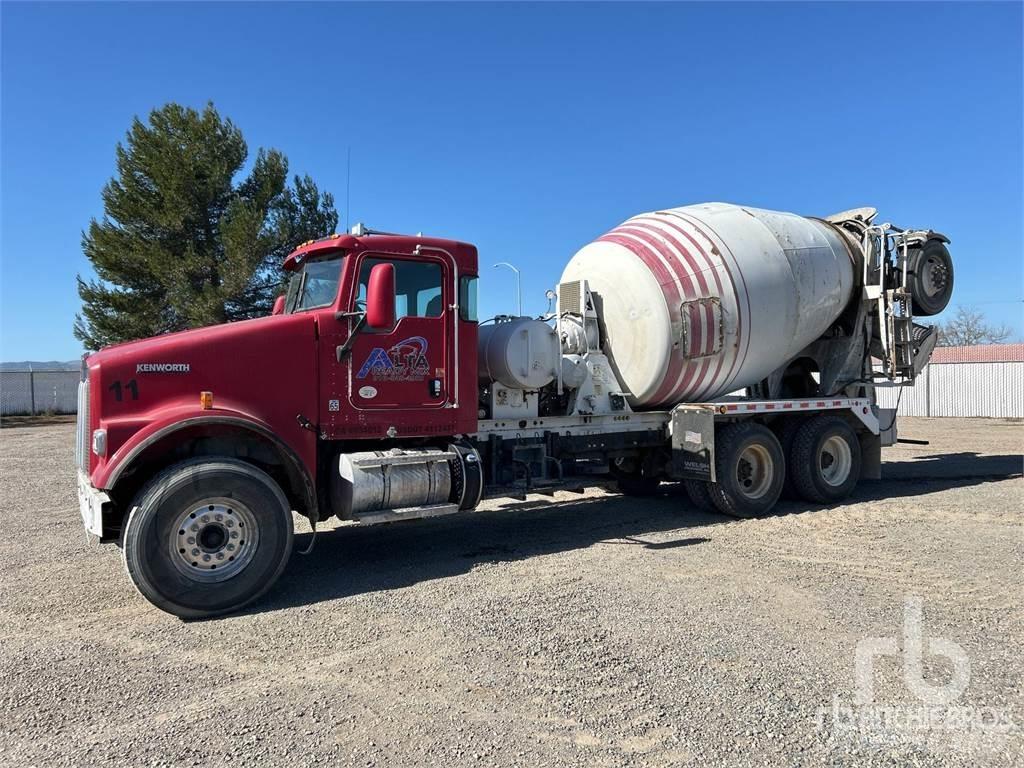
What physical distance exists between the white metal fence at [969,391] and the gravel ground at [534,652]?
2623 centimetres

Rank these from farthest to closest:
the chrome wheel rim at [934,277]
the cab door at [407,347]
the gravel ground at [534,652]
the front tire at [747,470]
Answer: the chrome wheel rim at [934,277] → the front tire at [747,470] → the cab door at [407,347] → the gravel ground at [534,652]

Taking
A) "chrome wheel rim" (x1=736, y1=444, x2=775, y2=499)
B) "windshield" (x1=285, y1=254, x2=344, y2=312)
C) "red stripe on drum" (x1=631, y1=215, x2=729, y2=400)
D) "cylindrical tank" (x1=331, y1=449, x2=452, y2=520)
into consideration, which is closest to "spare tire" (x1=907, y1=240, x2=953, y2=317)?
"red stripe on drum" (x1=631, y1=215, x2=729, y2=400)

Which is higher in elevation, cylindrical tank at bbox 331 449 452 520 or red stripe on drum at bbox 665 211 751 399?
red stripe on drum at bbox 665 211 751 399

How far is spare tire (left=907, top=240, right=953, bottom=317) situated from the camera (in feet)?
33.8

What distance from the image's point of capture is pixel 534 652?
4680mm

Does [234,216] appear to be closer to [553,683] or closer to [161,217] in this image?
[161,217]

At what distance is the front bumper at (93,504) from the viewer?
567 cm

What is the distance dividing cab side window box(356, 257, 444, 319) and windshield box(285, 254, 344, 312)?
1.09 ft

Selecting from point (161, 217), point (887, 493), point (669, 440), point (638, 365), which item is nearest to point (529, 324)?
point (638, 365)

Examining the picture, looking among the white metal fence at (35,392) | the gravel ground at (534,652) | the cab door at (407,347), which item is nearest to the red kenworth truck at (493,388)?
the cab door at (407,347)

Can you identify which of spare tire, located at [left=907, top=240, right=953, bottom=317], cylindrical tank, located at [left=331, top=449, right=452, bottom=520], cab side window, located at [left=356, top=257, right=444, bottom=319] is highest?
spare tire, located at [left=907, top=240, right=953, bottom=317]

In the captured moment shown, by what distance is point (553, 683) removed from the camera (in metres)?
4.25

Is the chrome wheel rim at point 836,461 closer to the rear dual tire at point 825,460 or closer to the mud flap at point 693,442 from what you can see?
the rear dual tire at point 825,460

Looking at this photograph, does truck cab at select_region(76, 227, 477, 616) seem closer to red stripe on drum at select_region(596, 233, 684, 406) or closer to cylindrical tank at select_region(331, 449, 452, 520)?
cylindrical tank at select_region(331, 449, 452, 520)
